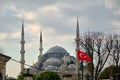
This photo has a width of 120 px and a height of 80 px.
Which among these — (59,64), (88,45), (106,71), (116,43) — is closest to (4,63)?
(88,45)

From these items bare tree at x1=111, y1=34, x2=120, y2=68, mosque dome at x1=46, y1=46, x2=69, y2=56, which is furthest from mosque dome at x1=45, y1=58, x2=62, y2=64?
bare tree at x1=111, y1=34, x2=120, y2=68

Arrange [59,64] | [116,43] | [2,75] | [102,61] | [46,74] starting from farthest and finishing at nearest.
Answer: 1. [59,64]
2. [46,74]
3. [116,43]
4. [102,61]
5. [2,75]

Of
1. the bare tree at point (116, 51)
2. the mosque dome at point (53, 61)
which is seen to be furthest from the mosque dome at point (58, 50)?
the bare tree at point (116, 51)

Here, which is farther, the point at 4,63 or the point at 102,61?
the point at 102,61

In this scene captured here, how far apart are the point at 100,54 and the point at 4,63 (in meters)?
26.3

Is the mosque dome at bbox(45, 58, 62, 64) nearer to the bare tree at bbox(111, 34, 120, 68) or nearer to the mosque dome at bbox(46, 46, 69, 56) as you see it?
the mosque dome at bbox(46, 46, 69, 56)

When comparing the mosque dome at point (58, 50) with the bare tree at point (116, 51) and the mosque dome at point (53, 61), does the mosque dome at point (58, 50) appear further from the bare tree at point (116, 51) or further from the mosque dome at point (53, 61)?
the bare tree at point (116, 51)

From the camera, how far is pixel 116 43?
45.9 metres

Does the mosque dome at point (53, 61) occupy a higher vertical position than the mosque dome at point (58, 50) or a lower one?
lower

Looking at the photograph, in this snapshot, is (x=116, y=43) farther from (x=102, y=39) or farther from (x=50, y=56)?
(x=50, y=56)

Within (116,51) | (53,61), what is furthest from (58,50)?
(116,51)

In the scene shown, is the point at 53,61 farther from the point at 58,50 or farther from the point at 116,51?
the point at 116,51

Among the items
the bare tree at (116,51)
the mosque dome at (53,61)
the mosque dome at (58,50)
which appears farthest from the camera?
the mosque dome at (58,50)

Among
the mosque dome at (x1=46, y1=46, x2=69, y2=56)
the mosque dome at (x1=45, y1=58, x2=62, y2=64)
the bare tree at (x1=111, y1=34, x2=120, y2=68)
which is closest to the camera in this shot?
the bare tree at (x1=111, y1=34, x2=120, y2=68)
